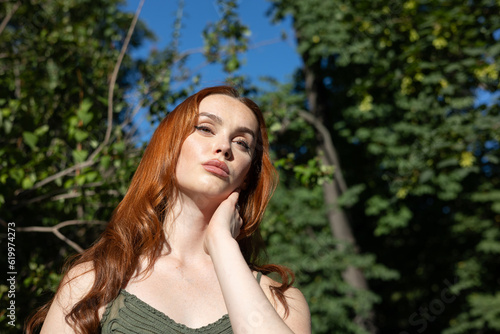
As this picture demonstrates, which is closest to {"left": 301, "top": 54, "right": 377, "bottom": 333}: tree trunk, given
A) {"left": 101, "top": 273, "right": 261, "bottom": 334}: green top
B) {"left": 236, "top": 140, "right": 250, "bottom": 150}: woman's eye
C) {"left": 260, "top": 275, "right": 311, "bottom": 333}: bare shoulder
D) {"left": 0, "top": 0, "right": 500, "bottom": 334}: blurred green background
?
{"left": 0, "top": 0, "right": 500, "bottom": 334}: blurred green background

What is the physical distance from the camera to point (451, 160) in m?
4.58

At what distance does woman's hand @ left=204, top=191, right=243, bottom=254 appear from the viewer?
150 cm

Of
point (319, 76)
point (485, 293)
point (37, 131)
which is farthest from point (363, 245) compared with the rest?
point (37, 131)

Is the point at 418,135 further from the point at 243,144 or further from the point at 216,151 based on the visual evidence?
the point at 216,151

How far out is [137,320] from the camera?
1.48 m

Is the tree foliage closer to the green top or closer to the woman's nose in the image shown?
the woman's nose

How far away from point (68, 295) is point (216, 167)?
716mm

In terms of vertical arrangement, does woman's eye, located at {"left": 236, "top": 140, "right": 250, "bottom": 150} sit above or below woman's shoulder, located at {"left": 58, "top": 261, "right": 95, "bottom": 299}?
above

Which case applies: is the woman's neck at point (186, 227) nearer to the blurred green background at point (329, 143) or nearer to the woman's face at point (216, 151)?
the woman's face at point (216, 151)

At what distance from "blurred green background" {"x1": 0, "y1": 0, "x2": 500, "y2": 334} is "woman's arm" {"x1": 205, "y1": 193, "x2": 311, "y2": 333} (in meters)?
1.27

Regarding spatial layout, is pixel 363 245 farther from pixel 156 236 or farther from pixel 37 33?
pixel 156 236

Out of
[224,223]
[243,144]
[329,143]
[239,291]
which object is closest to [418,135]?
[329,143]

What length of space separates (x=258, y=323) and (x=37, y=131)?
2212 millimetres

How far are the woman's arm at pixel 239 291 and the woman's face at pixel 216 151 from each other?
109 mm
